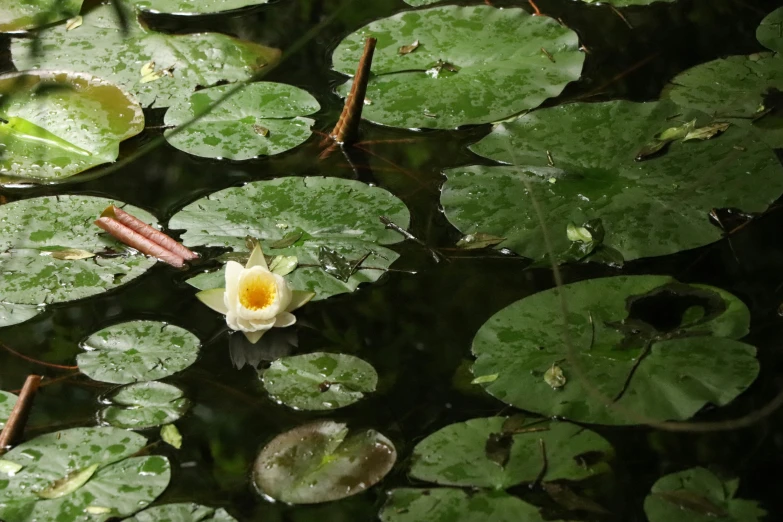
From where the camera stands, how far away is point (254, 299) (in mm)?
1634

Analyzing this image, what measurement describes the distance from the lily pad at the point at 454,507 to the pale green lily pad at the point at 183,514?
26cm

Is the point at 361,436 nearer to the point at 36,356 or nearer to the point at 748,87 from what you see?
the point at 36,356

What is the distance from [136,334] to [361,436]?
518 mm

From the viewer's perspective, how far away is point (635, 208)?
179 cm

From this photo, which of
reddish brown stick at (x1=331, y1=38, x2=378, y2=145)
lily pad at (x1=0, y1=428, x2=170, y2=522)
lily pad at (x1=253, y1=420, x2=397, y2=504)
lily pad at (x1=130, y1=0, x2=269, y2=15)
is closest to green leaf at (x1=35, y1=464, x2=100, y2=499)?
lily pad at (x1=0, y1=428, x2=170, y2=522)

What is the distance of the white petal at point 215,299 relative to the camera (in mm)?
1674

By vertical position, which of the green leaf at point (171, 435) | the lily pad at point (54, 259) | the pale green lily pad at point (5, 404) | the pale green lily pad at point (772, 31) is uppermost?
the pale green lily pad at point (772, 31)

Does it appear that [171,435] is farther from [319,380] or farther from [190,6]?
[190,6]

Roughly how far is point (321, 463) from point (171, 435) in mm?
285

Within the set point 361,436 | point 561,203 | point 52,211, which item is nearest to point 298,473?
point 361,436

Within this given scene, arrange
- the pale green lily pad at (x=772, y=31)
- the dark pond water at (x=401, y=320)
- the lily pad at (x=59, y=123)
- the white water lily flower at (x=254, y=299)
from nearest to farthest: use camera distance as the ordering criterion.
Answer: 1. the dark pond water at (x=401, y=320)
2. the white water lily flower at (x=254, y=299)
3. the lily pad at (x=59, y=123)
4. the pale green lily pad at (x=772, y=31)

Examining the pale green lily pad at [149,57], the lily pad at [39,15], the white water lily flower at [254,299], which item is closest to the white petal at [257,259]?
the white water lily flower at [254,299]

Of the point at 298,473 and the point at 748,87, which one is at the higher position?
the point at 748,87

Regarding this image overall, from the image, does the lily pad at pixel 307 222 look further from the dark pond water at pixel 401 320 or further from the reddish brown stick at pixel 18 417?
the reddish brown stick at pixel 18 417
